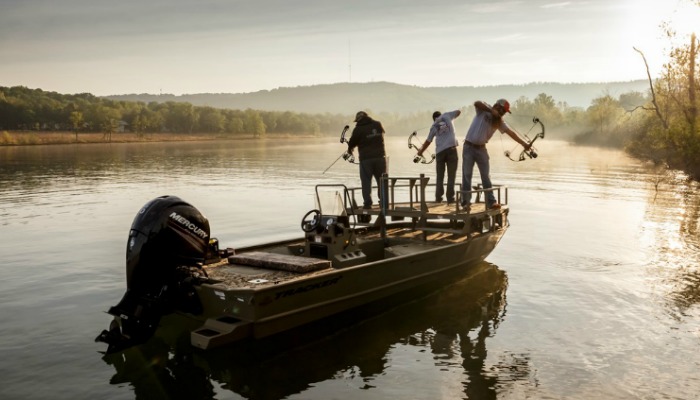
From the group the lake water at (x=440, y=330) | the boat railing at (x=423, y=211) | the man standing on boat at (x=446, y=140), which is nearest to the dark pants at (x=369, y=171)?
the boat railing at (x=423, y=211)

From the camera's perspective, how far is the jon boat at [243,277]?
934 centimetres

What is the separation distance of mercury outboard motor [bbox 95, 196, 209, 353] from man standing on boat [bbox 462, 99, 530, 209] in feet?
24.7

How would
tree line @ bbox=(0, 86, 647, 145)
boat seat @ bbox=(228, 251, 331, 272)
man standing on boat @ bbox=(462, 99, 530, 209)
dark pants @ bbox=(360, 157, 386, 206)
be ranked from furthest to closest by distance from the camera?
tree line @ bbox=(0, 86, 647, 145)
dark pants @ bbox=(360, 157, 386, 206)
man standing on boat @ bbox=(462, 99, 530, 209)
boat seat @ bbox=(228, 251, 331, 272)

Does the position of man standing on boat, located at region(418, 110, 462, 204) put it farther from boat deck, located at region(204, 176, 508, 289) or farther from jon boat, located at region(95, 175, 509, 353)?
jon boat, located at region(95, 175, 509, 353)

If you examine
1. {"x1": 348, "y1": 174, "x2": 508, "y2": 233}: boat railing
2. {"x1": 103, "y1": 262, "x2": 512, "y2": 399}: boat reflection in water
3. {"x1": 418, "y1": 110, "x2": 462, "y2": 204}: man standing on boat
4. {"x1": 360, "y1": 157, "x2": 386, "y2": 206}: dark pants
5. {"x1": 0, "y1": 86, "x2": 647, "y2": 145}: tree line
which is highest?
{"x1": 0, "y1": 86, "x2": 647, "y2": 145}: tree line

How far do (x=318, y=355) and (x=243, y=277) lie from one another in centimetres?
196

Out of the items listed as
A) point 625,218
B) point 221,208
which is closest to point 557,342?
point 625,218

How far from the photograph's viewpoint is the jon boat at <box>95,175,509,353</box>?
9.34 meters

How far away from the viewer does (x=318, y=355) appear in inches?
393

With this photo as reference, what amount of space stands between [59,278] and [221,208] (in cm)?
1274

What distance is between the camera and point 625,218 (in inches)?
968

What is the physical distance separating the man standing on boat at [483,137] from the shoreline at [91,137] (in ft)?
360

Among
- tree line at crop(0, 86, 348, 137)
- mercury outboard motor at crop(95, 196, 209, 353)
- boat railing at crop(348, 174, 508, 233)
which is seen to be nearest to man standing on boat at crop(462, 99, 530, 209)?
boat railing at crop(348, 174, 508, 233)

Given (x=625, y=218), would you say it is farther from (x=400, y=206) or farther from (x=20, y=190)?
(x=20, y=190)
